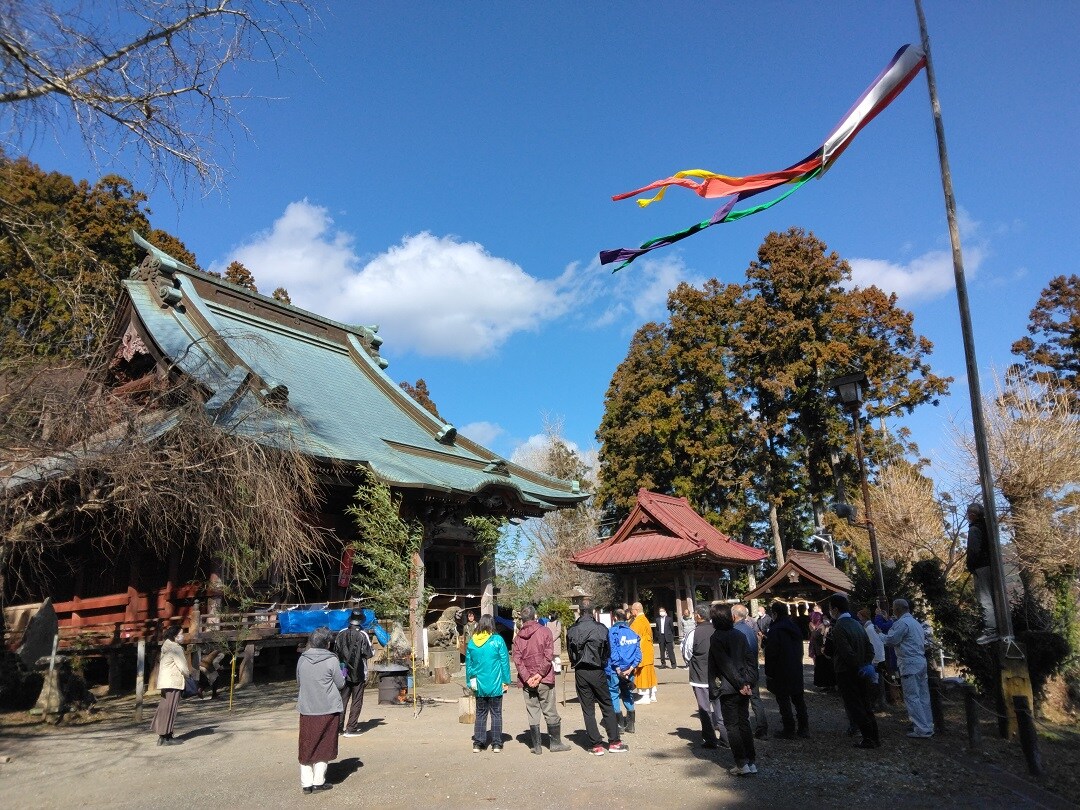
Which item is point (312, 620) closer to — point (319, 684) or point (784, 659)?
point (319, 684)

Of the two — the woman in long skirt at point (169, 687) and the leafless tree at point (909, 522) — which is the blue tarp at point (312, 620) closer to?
the woman in long skirt at point (169, 687)

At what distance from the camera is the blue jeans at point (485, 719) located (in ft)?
26.5

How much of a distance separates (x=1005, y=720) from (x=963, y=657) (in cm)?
224

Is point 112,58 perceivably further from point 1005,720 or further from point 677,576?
point 677,576

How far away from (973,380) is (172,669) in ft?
32.1

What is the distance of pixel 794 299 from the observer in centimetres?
3183

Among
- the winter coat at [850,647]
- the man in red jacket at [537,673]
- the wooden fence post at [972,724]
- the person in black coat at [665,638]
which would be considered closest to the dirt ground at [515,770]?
the wooden fence post at [972,724]

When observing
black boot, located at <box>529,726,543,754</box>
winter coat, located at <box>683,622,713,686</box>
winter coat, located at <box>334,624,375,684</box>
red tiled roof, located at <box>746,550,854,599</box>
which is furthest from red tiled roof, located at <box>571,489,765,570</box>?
black boot, located at <box>529,726,543,754</box>

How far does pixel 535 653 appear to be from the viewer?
789 centimetres

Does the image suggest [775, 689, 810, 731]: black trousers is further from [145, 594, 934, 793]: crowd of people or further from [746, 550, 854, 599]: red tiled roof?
[746, 550, 854, 599]: red tiled roof

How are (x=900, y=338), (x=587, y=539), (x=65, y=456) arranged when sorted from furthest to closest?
(x=587, y=539)
(x=900, y=338)
(x=65, y=456)

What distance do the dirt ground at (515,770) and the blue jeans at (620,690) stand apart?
40cm

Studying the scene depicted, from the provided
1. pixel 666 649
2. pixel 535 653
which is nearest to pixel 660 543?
pixel 666 649

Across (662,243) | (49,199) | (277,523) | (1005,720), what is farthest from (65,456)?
(49,199)
